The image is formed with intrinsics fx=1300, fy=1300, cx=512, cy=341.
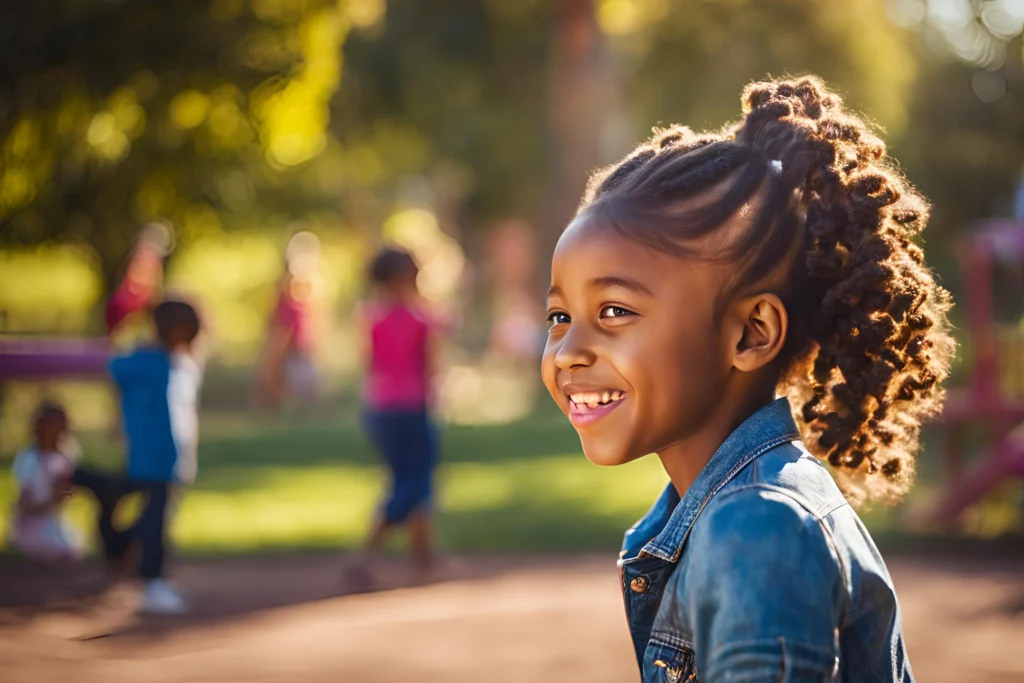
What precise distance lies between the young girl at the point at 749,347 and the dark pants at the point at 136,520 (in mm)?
5004

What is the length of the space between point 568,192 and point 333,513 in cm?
1016

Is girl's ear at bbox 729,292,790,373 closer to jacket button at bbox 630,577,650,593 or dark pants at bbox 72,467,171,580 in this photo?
jacket button at bbox 630,577,650,593

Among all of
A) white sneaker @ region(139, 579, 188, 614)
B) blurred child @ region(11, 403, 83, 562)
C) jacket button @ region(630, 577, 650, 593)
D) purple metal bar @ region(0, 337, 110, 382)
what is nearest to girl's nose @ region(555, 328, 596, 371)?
jacket button @ region(630, 577, 650, 593)

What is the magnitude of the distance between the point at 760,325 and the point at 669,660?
57cm

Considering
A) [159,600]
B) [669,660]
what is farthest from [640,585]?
[159,600]

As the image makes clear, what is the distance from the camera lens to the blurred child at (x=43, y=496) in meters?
7.82

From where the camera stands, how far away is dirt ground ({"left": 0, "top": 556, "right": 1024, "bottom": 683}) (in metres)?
5.46

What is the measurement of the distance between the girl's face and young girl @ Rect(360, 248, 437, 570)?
5560 millimetres

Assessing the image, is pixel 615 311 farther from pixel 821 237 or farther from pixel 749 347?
pixel 821 237

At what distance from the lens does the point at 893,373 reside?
2.33 meters

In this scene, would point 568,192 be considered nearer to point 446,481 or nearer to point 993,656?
point 446,481

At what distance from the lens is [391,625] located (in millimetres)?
6371

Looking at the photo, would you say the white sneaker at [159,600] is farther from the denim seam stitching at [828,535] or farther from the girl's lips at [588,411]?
the denim seam stitching at [828,535]

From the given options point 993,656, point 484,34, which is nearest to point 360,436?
point 484,34
